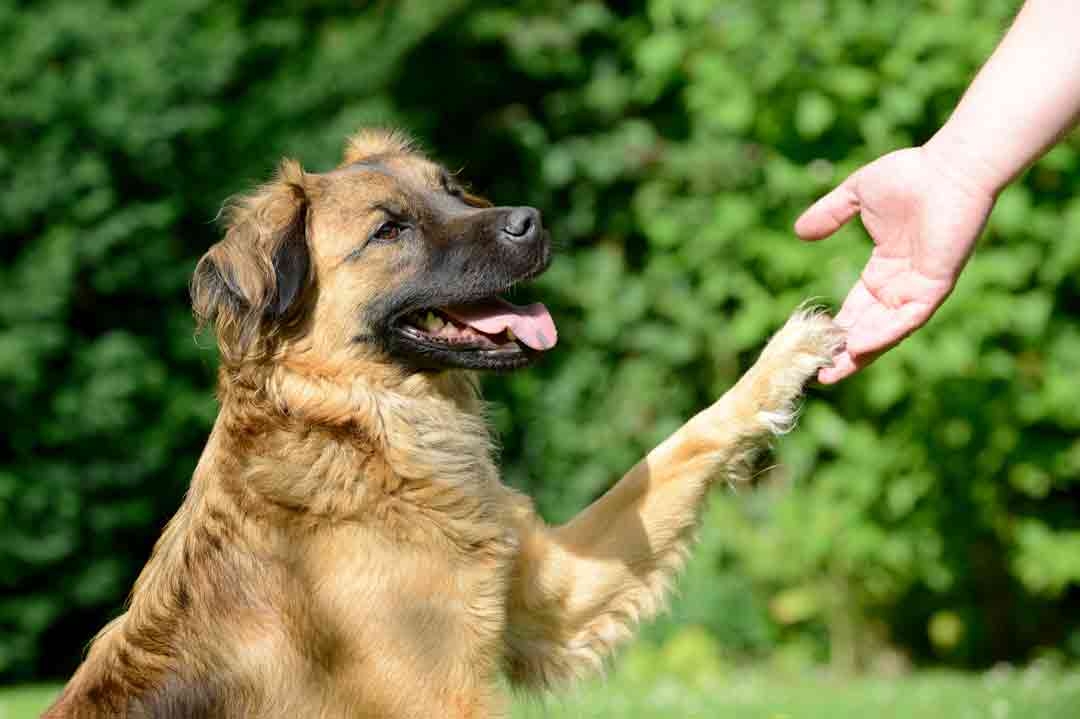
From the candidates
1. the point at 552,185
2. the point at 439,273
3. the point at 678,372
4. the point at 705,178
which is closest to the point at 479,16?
the point at 552,185

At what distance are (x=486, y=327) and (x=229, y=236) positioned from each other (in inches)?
32.6

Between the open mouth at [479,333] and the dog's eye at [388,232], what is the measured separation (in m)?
0.26

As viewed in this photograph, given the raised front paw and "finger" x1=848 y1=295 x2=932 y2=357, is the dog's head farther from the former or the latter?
"finger" x1=848 y1=295 x2=932 y2=357

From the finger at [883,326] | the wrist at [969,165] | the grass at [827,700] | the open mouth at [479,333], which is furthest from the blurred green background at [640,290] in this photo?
the wrist at [969,165]

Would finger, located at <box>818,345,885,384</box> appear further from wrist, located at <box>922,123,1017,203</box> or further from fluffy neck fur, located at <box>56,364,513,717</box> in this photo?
fluffy neck fur, located at <box>56,364,513,717</box>

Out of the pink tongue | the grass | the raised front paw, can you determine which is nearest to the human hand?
the raised front paw

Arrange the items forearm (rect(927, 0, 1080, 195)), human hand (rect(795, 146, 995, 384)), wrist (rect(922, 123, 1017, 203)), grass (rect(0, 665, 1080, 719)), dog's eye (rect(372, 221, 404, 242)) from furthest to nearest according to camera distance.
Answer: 1. grass (rect(0, 665, 1080, 719))
2. dog's eye (rect(372, 221, 404, 242))
3. human hand (rect(795, 146, 995, 384))
4. wrist (rect(922, 123, 1017, 203))
5. forearm (rect(927, 0, 1080, 195))

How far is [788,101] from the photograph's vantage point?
26.1 feet

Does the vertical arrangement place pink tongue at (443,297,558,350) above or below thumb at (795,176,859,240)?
below

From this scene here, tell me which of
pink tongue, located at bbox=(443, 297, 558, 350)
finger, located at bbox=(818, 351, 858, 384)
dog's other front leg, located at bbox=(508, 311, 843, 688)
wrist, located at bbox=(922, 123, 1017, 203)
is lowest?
dog's other front leg, located at bbox=(508, 311, 843, 688)

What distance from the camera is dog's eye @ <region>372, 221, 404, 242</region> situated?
4.47 meters

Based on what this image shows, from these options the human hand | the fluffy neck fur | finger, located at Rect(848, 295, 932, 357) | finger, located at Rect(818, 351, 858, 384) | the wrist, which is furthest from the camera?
finger, located at Rect(818, 351, 858, 384)

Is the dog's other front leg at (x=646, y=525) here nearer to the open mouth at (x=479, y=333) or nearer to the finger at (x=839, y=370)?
the finger at (x=839, y=370)

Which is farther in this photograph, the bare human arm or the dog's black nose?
the dog's black nose
